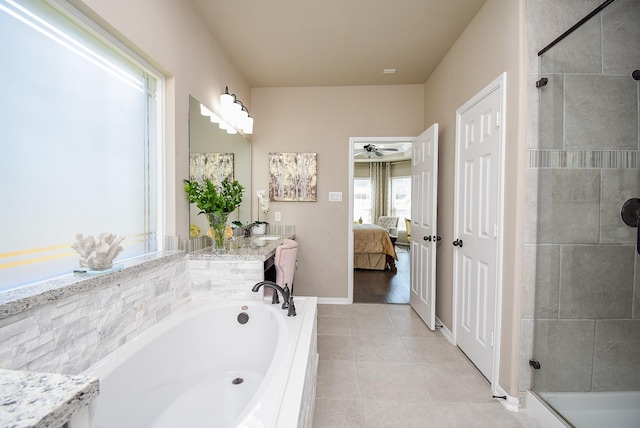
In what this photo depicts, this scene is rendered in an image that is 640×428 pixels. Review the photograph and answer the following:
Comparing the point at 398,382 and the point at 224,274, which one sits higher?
the point at 224,274

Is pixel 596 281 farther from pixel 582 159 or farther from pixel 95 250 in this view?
pixel 95 250

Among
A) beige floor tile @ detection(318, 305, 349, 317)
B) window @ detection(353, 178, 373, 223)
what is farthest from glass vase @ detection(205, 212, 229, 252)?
window @ detection(353, 178, 373, 223)

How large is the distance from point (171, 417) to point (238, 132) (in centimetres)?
251

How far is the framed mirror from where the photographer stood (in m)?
2.08

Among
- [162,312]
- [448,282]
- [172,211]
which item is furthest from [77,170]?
[448,282]

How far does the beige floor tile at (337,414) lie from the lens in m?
1.56

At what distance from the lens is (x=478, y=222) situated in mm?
2082

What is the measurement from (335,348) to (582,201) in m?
2.01

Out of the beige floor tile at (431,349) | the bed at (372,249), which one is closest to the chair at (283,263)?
the beige floor tile at (431,349)

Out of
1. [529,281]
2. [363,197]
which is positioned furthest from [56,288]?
[363,197]

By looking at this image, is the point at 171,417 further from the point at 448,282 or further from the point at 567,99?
the point at 567,99

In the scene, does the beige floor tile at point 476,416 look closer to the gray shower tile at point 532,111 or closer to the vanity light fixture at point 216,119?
the gray shower tile at point 532,111

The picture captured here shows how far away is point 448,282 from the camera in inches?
104

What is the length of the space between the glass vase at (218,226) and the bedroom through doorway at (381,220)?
1734 millimetres
